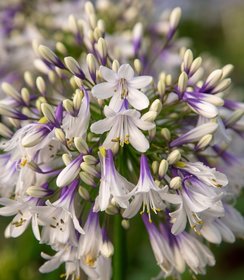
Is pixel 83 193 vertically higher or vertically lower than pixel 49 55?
lower

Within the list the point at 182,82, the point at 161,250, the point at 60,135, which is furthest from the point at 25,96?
the point at 161,250

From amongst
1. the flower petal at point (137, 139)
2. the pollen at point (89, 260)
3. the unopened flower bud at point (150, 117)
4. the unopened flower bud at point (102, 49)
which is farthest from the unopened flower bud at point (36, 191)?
the unopened flower bud at point (102, 49)

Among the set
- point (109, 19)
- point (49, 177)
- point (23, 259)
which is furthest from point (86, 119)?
point (109, 19)

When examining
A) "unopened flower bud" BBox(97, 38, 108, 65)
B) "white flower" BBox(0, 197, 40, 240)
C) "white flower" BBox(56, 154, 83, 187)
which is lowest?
"white flower" BBox(0, 197, 40, 240)

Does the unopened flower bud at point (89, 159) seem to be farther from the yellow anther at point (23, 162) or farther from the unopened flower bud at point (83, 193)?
the yellow anther at point (23, 162)

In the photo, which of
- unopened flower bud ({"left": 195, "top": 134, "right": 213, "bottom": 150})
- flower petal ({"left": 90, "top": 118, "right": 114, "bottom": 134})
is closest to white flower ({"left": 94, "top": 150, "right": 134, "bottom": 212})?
flower petal ({"left": 90, "top": 118, "right": 114, "bottom": 134})

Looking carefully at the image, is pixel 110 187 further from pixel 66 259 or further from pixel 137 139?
pixel 66 259

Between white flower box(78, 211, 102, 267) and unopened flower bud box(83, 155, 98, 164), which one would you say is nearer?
unopened flower bud box(83, 155, 98, 164)

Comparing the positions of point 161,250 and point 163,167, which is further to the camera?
point 161,250

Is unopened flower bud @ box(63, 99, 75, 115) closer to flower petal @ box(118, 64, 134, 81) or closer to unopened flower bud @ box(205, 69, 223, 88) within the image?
flower petal @ box(118, 64, 134, 81)
